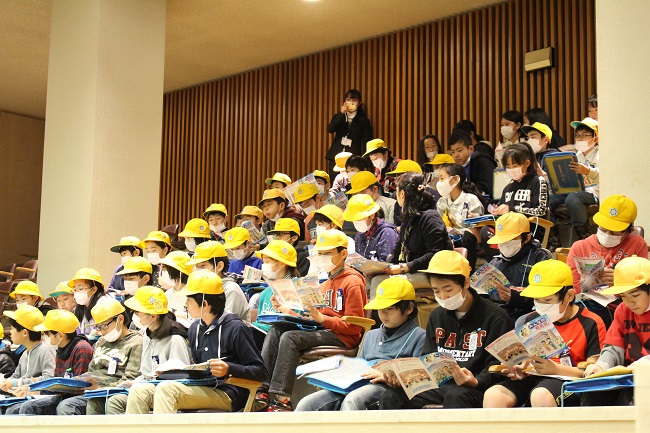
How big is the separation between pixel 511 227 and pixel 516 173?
1086mm

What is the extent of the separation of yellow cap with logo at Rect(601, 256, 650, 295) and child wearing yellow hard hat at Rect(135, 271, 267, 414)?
1909 millimetres

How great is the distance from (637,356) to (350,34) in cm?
780

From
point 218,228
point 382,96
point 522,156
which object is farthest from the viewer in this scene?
point 382,96

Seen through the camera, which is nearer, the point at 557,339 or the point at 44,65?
the point at 557,339

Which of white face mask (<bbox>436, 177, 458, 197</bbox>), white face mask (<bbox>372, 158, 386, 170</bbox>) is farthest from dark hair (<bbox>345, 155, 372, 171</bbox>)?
white face mask (<bbox>436, 177, 458, 197</bbox>)

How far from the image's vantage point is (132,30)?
9062mm

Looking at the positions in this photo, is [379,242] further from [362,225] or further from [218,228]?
[218,228]

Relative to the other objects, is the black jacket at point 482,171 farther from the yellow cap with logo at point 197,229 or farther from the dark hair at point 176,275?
the dark hair at point 176,275

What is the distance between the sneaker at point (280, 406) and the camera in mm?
4852

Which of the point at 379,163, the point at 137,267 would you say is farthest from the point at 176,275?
the point at 379,163

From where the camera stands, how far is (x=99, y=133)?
28.7 ft

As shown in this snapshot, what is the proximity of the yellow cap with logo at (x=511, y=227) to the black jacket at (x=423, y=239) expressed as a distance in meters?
0.48

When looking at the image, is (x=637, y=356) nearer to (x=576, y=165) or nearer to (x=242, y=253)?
(x=576, y=165)

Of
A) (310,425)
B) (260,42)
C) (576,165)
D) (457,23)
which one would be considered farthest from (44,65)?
(310,425)
